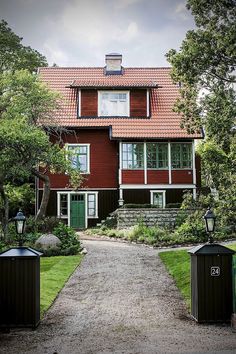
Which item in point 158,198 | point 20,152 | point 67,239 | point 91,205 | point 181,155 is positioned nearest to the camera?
point 67,239

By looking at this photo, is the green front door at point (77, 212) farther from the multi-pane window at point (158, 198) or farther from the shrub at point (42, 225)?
the shrub at point (42, 225)

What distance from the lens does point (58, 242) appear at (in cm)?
1892

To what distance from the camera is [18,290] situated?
9148 mm

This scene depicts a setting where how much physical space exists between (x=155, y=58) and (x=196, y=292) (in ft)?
94.1

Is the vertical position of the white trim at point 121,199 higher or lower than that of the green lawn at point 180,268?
higher

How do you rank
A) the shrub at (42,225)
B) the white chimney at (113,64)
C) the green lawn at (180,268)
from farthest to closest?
the white chimney at (113,64)
the shrub at (42,225)
the green lawn at (180,268)

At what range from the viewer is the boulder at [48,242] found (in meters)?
18.6

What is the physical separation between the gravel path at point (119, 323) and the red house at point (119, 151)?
47.7ft

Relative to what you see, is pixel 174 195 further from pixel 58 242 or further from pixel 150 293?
pixel 150 293

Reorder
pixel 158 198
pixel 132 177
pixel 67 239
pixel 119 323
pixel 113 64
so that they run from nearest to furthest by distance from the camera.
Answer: pixel 119 323, pixel 67 239, pixel 132 177, pixel 158 198, pixel 113 64

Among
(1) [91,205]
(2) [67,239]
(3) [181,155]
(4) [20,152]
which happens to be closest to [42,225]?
(2) [67,239]

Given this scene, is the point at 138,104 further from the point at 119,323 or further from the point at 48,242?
the point at 119,323

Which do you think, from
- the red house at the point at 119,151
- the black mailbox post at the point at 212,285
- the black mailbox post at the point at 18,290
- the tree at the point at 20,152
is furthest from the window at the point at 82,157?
the black mailbox post at the point at 212,285

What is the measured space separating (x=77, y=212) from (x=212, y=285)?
20.6m
